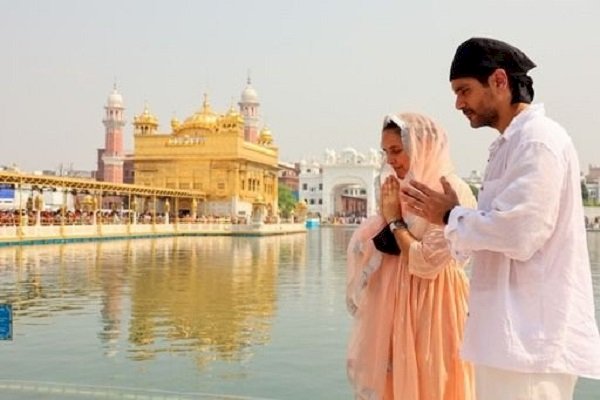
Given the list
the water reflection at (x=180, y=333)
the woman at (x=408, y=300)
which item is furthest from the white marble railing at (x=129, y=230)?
the woman at (x=408, y=300)

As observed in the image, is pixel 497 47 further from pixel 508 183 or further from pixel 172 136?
pixel 172 136

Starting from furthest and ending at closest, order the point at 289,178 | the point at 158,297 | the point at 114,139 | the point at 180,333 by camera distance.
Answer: the point at 289,178
the point at 114,139
the point at 158,297
the point at 180,333

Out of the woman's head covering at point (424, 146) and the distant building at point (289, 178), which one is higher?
the distant building at point (289, 178)

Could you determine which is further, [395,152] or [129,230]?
[129,230]

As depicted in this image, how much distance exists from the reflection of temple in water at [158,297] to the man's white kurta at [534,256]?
352 cm

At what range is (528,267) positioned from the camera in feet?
4.91

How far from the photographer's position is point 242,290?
9.46m

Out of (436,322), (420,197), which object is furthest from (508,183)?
(436,322)

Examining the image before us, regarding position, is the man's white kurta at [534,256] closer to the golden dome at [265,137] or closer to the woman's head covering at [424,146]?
the woman's head covering at [424,146]


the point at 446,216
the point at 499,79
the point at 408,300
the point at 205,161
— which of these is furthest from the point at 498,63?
the point at 205,161

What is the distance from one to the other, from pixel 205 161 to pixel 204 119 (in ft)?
10.4

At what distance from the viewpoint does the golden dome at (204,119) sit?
139 ft

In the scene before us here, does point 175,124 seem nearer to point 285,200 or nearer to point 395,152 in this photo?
point 285,200

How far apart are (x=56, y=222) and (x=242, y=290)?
1790cm
